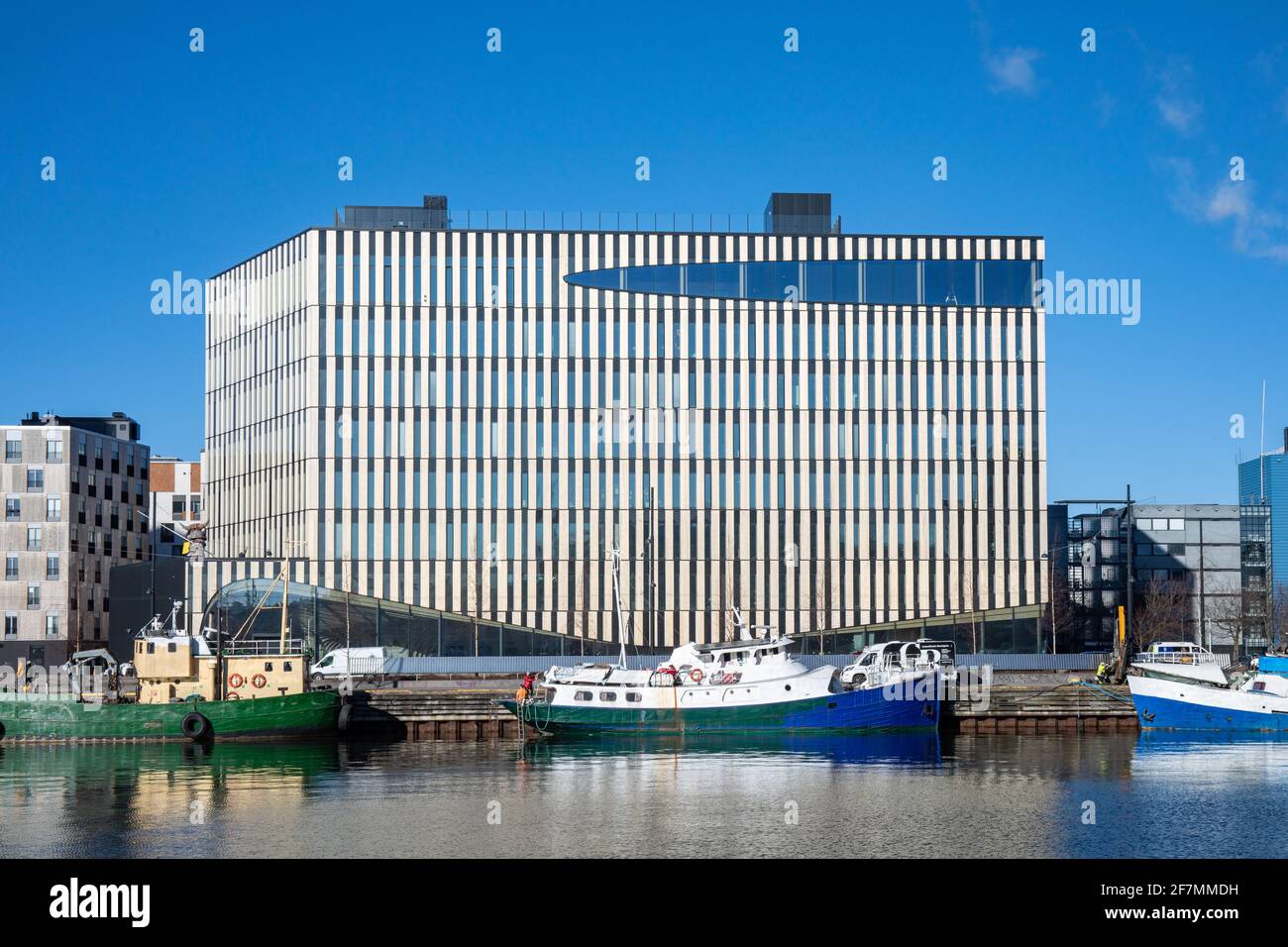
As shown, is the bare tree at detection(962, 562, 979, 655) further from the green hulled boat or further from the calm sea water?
the green hulled boat

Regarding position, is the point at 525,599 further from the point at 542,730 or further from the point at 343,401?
the point at 542,730

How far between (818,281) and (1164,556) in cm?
6775

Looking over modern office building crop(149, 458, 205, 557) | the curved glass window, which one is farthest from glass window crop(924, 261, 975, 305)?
modern office building crop(149, 458, 205, 557)

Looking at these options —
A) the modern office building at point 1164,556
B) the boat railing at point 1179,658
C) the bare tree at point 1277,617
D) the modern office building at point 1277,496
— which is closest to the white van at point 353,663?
the boat railing at point 1179,658

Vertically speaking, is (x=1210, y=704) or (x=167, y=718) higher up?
(x=167, y=718)

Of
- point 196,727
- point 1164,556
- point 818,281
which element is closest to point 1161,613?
point 1164,556

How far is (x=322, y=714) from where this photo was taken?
242 ft

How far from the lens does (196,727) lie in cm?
7125

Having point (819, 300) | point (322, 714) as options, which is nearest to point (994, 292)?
point (819, 300)

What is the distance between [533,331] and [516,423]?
7.86m

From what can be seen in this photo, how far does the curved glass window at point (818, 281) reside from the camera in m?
125

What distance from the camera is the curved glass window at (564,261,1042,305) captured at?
125375 millimetres

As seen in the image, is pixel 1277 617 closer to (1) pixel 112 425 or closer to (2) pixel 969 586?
(2) pixel 969 586

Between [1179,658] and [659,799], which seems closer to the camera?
[659,799]
